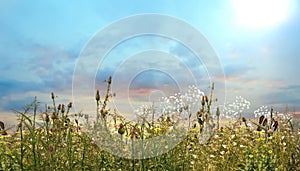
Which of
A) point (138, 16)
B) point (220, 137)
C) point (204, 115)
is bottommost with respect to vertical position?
point (220, 137)

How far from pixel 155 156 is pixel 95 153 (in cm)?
74

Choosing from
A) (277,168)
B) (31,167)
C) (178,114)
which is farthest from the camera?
(178,114)

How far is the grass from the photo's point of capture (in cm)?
419

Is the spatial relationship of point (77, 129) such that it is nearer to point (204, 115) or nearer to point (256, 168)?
point (204, 115)

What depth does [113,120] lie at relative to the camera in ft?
16.4

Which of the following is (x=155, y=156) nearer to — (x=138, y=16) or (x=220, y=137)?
(x=220, y=137)

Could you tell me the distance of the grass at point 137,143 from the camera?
4.19m

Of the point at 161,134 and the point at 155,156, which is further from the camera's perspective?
the point at 161,134

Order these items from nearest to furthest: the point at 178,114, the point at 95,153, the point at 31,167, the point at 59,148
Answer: the point at 31,167 → the point at 59,148 → the point at 95,153 → the point at 178,114

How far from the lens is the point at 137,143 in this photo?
462 cm

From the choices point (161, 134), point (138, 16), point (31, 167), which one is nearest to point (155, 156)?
point (161, 134)

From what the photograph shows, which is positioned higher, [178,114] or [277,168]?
[178,114]

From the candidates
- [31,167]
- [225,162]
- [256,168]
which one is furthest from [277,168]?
[31,167]

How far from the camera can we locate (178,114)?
5629mm
